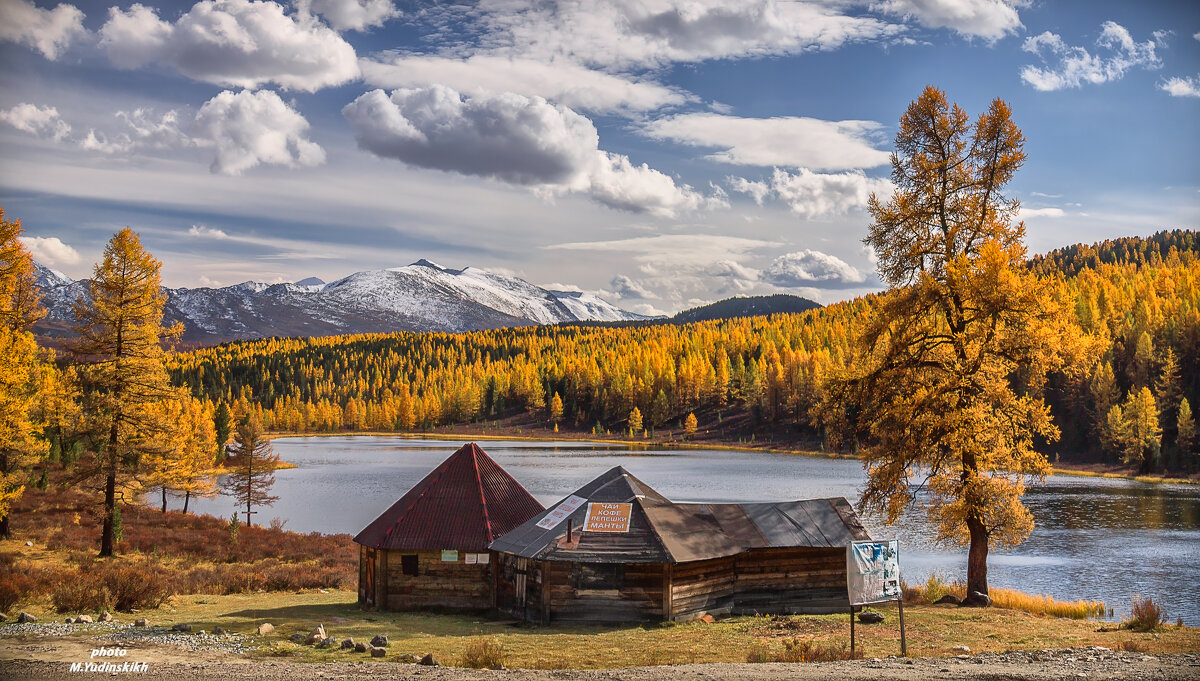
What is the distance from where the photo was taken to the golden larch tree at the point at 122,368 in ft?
116

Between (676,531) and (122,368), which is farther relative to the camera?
(122,368)

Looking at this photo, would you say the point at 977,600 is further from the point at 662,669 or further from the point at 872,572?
the point at 662,669

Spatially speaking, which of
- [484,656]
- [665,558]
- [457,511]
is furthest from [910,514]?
[484,656]

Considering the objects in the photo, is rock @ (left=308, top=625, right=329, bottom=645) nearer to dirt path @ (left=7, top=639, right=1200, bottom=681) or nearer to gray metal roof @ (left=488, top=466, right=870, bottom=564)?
dirt path @ (left=7, top=639, right=1200, bottom=681)

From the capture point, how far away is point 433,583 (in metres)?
25.3

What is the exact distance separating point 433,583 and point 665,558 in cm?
792

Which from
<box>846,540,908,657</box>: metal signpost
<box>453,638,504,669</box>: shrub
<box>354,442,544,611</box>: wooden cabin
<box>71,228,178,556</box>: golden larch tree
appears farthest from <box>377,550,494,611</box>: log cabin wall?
<box>71,228,178,556</box>: golden larch tree

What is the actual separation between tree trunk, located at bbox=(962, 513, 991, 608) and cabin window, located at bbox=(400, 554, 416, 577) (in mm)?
17400

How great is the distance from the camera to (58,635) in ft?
58.5

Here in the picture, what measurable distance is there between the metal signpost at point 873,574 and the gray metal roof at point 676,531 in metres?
6.18

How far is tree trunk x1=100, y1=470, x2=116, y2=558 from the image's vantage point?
120ft

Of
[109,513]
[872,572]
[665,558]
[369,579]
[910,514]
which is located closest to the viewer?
[872,572]

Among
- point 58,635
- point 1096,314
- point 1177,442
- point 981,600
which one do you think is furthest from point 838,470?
point 58,635

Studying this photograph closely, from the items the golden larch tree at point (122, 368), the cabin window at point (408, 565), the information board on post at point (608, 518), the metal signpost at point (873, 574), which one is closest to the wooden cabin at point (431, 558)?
the cabin window at point (408, 565)
